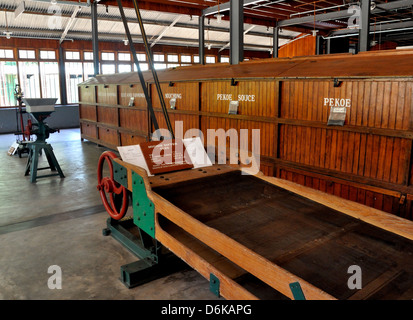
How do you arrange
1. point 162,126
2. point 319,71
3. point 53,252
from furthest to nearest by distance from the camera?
point 162,126
point 319,71
point 53,252

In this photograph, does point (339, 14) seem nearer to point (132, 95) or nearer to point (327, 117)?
point (132, 95)

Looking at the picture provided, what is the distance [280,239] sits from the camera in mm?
2348

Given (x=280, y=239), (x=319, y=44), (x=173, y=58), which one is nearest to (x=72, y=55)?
(x=173, y=58)

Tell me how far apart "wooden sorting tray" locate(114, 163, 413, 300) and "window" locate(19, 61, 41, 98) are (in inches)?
558

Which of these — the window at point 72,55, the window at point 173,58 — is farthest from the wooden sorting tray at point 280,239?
the window at point 173,58

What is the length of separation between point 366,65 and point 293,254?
2.80 meters

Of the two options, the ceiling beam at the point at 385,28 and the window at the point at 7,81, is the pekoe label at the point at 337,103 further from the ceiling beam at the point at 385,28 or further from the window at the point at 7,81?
the window at the point at 7,81

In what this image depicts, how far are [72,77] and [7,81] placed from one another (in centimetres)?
267

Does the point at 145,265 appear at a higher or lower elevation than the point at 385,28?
lower

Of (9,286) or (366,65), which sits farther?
(366,65)

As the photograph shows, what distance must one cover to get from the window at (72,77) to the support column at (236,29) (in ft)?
A: 38.1

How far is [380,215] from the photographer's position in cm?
262
